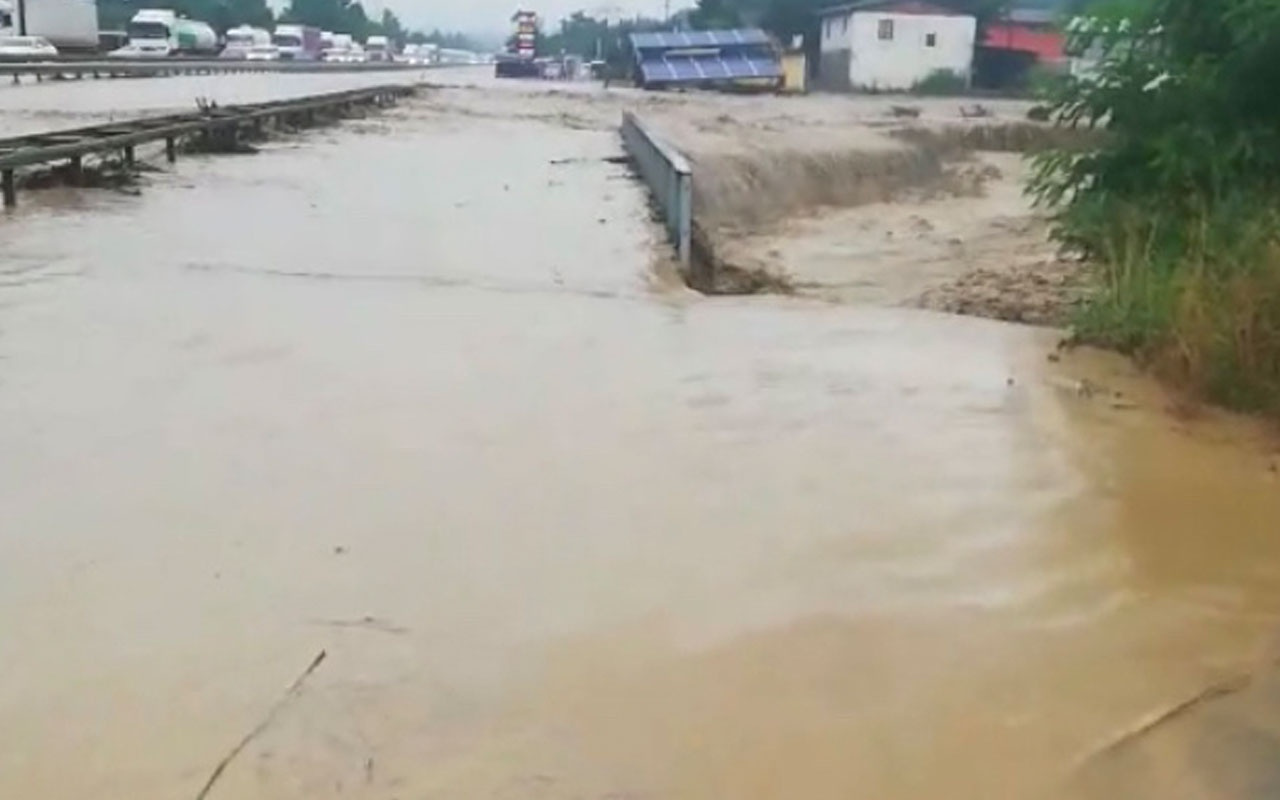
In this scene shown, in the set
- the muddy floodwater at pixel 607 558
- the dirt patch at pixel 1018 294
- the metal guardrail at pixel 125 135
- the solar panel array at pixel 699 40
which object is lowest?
the dirt patch at pixel 1018 294

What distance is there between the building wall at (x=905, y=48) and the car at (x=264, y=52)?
2810cm

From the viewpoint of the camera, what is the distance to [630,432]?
6.93 m

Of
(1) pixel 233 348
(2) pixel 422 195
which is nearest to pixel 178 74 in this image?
(2) pixel 422 195

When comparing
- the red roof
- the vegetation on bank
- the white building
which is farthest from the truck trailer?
the vegetation on bank

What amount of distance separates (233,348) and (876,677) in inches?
198

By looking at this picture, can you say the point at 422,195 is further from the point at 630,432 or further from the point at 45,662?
the point at 45,662

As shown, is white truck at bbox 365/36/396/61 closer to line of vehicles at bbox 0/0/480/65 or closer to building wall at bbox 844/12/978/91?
line of vehicles at bbox 0/0/480/65

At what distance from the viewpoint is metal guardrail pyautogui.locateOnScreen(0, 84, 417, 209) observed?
14.3 metres

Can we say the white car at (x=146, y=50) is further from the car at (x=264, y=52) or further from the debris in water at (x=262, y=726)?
the debris in water at (x=262, y=726)

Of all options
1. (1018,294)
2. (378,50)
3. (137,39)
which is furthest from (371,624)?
(378,50)

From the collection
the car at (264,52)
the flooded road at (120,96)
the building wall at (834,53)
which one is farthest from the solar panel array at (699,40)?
the car at (264,52)

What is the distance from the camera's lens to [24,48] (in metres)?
49.0

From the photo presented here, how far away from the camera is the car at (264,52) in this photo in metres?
76.2

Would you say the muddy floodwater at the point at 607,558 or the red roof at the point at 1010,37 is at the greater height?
the red roof at the point at 1010,37
